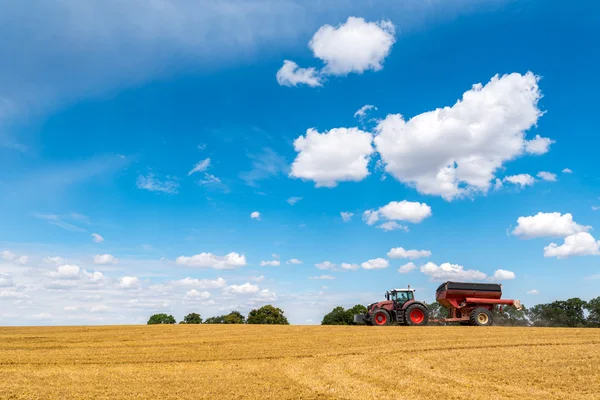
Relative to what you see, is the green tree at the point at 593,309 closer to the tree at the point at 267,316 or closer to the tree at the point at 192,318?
the tree at the point at 267,316

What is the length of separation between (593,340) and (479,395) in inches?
448

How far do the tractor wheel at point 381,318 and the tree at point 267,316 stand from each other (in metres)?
35.6

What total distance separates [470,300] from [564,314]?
4495 cm

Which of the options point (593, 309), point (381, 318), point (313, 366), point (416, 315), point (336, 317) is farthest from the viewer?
point (336, 317)

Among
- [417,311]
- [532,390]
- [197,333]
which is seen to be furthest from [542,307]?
[532,390]

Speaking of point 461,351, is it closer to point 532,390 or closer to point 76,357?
point 532,390

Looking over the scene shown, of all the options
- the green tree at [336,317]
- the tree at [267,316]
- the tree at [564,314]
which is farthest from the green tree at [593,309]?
the tree at [267,316]

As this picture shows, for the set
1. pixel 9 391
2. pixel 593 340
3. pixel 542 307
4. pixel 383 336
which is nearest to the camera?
Result: pixel 9 391

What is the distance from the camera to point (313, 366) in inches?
491

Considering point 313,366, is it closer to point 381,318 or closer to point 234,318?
point 381,318

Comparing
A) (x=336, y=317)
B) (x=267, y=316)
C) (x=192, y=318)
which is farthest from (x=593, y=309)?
(x=192, y=318)

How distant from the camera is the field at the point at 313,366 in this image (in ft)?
30.9

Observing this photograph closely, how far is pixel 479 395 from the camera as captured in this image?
8.91 meters

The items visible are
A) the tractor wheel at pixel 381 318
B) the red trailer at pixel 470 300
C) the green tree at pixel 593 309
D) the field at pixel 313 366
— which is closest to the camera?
the field at pixel 313 366
